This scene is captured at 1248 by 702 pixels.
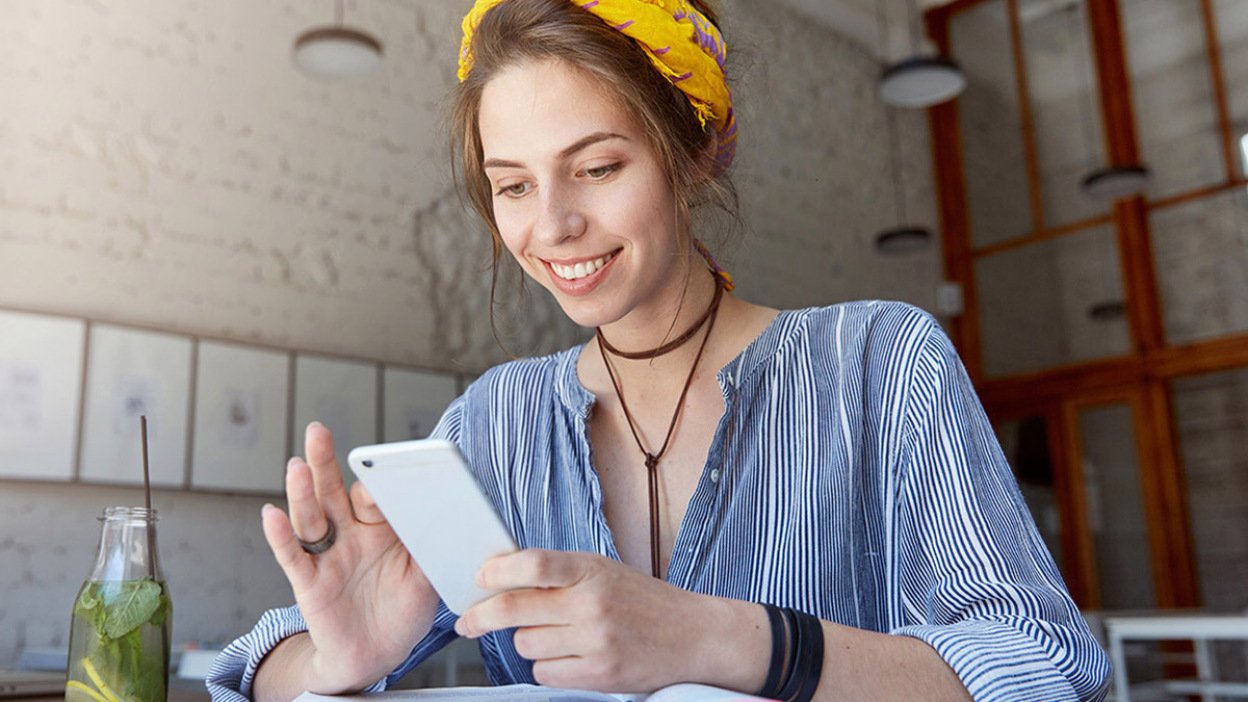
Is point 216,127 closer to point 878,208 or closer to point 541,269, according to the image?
point 541,269

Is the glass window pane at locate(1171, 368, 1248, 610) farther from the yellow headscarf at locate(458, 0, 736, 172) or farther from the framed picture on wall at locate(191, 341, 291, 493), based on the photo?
the yellow headscarf at locate(458, 0, 736, 172)

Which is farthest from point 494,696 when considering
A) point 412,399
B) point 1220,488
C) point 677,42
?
point 1220,488

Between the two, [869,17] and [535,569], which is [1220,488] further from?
[535,569]

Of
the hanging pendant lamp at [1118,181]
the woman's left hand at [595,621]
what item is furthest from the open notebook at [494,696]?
the hanging pendant lamp at [1118,181]

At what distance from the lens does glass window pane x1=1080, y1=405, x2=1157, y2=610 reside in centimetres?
717

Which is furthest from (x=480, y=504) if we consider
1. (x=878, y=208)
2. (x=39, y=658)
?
(x=878, y=208)

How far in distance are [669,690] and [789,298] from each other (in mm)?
6757

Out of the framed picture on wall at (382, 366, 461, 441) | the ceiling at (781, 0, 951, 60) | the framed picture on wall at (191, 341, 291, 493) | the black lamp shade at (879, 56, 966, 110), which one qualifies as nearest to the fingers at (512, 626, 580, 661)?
the framed picture on wall at (191, 341, 291, 493)

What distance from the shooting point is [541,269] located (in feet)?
3.55

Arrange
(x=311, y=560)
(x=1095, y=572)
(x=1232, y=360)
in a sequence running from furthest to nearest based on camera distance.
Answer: (x=1095, y=572), (x=1232, y=360), (x=311, y=560)

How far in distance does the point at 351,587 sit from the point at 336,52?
3.86 m

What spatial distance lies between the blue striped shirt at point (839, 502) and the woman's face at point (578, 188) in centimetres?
16

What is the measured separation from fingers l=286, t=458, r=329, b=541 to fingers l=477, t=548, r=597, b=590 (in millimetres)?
189

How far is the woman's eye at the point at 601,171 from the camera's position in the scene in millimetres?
1023
